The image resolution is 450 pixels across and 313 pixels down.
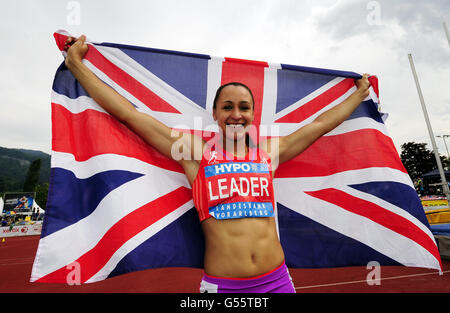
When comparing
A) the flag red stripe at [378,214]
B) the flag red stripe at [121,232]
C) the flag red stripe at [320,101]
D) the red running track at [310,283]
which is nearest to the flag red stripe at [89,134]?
the flag red stripe at [121,232]

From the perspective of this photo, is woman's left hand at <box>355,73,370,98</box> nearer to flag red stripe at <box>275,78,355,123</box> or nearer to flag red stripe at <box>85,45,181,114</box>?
flag red stripe at <box>275,78,355,123</box>

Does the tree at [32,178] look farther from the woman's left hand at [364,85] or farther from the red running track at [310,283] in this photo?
the woman's left hand at [364,85]

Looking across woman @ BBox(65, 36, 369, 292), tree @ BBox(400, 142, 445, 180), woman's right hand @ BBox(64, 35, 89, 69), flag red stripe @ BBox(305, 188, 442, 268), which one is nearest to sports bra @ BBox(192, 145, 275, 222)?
woman @ BBox(65, 36, 369, 292)

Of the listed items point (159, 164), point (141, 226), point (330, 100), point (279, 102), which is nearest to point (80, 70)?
point (159, 164)

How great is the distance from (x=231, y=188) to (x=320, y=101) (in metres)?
1.75

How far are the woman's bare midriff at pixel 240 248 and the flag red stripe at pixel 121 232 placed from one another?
56 cm

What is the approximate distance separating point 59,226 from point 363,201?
291 centimetres

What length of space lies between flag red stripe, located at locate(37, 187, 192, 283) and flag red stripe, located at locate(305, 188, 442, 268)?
1490 mm

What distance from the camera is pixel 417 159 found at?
43.4 m

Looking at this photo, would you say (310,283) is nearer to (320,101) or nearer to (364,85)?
(320,101)

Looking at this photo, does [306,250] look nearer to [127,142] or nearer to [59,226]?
[127,142]

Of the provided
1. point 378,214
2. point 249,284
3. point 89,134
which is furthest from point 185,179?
point 378,214

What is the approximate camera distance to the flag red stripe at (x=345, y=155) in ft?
8.70

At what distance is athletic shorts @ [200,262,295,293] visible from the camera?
5.33 feet
